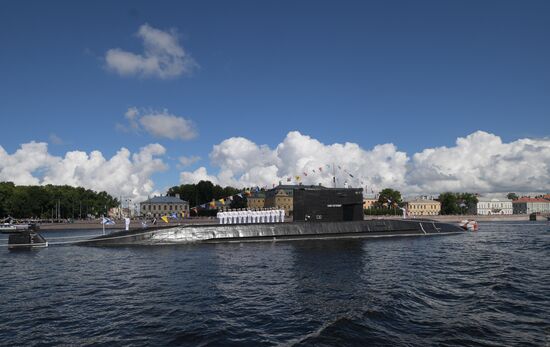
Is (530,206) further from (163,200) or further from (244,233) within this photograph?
(244,233)

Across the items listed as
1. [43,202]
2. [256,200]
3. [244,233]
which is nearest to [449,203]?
[256,200]

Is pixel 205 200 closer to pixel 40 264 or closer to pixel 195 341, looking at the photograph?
pixel 40 264

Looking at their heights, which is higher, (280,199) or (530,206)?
(280,199)

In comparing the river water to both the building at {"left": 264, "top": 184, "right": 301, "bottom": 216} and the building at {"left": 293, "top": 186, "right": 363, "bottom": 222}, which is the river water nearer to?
the building at {"left": 293, "top": 186, "right": 363, "bottom": 222}

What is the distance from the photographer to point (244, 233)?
33.0m

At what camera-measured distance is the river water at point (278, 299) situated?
1031 centimetres

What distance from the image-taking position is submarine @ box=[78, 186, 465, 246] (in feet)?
105

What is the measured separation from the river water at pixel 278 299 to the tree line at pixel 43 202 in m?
89.8

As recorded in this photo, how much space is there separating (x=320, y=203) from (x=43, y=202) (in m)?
94.7

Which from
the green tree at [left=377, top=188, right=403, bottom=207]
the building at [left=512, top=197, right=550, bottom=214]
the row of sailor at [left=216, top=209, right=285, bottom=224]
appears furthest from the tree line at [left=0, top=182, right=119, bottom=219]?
the building at [left=512, top=197, right=550, bottom=214]

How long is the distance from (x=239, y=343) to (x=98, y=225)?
81.4m

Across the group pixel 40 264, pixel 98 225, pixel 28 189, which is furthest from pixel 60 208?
pixel 40 264

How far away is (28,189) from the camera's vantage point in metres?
107

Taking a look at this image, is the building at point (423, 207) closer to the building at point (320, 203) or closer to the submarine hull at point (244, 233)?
the submarine hull at point (244, 233)
